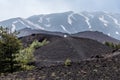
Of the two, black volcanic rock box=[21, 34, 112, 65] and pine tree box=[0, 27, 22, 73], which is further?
black volcanic rock box=[21, 34, 112, 65]

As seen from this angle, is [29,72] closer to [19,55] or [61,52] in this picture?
[19,55]

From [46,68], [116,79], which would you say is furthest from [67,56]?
[116,79]

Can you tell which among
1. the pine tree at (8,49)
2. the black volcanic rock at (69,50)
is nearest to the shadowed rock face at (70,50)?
the black volcanic rock at (69,50)

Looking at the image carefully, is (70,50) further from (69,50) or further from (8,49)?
(8,49)

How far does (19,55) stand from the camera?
23656mm

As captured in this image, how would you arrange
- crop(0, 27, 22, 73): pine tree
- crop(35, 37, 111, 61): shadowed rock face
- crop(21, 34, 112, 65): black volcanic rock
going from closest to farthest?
crop(0, 27, 22, 73): pine tree
crop(21, 34, 112, 65): black volcanic rock
crop(35, 37, 111, 61): shadowed rock face

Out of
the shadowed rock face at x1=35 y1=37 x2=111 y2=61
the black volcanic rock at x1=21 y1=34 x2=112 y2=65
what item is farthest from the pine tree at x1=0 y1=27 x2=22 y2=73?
the shadowed rock face at x1=35 y1=37 x2=111 y2=61

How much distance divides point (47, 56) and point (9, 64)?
17.6m

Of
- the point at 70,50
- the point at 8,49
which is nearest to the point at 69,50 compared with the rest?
the point at 70,50

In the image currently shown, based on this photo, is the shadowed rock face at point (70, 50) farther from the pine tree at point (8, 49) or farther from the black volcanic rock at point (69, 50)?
the pine tree at point (8, 49)

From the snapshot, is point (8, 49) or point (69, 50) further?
point (69, 50)

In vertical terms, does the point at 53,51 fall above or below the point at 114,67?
below

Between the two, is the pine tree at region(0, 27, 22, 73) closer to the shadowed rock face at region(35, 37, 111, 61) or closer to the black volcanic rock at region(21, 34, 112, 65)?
the black volcanic rock at region(21, 34, 112, 65)

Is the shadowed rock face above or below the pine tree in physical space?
below
